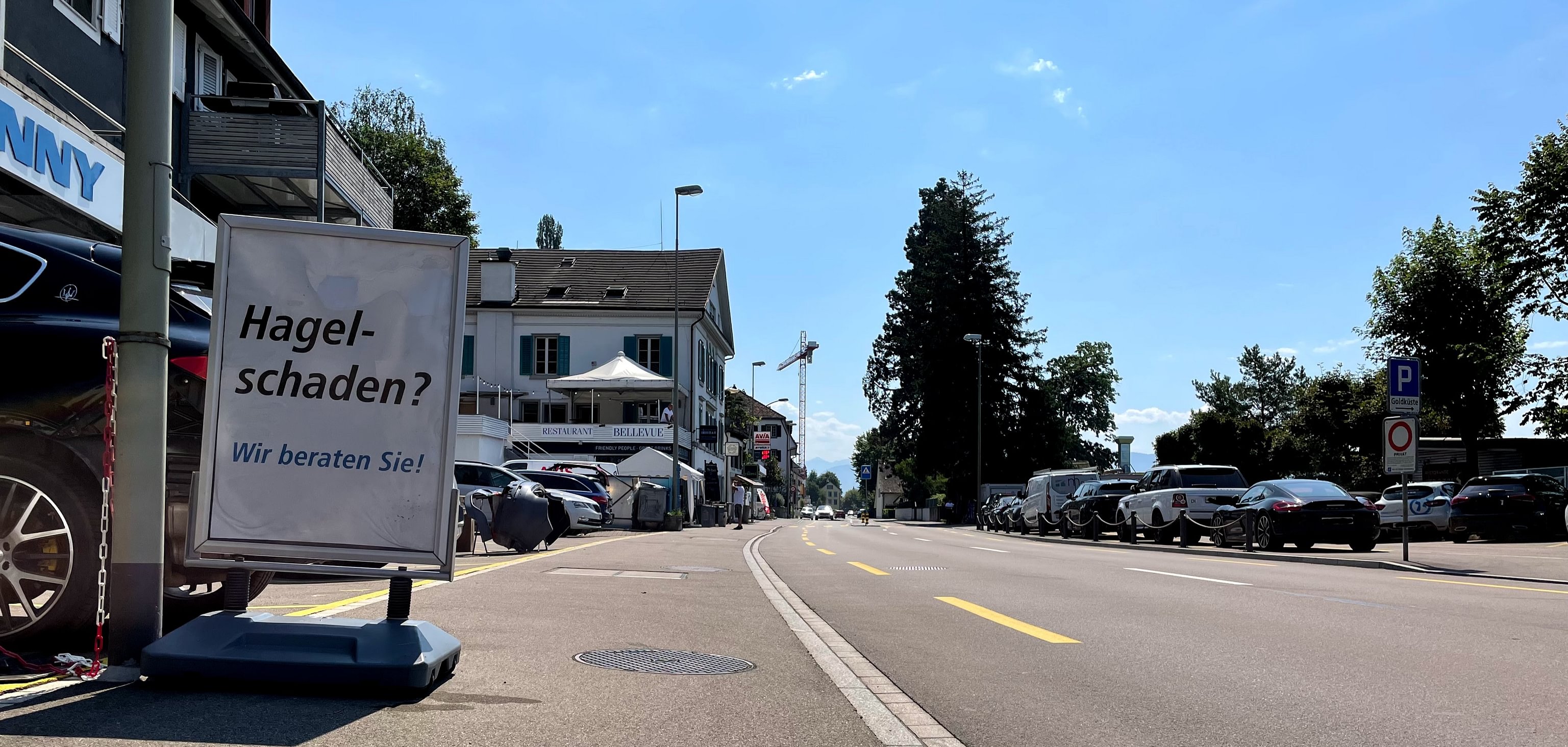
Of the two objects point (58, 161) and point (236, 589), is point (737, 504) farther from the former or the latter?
point (236, 589)

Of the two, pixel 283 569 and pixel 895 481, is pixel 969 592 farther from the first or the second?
pixel 895 481

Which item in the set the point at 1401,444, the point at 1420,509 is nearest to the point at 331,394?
the point at 1401,444

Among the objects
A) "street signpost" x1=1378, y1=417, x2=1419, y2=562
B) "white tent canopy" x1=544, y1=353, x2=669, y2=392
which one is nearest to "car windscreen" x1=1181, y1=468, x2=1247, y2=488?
"street signpost" x1=1378, y1=417, x2=1419, y2=562

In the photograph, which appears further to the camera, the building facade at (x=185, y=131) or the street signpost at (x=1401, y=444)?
the street signpost at (x=1401, y=444)

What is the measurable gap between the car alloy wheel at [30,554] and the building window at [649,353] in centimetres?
5633

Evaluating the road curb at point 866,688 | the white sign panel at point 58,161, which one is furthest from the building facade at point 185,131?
the road curb at point 866,688

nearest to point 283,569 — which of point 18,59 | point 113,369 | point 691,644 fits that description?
point 113,369

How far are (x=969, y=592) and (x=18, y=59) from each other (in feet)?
47.9

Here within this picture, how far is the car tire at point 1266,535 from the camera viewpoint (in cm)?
2147

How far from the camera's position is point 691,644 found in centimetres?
730

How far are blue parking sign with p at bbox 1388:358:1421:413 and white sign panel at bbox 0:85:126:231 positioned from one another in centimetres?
1747

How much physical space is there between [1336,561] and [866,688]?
14.6 m

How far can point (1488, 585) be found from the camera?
13188 millimetres

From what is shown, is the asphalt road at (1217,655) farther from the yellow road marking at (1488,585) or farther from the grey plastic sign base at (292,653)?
the grey plastic sign base at (292,653)
